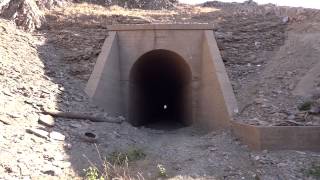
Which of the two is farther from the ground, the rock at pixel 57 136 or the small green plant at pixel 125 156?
the rock at pixel 57 136

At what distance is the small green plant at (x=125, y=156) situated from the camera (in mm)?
7940

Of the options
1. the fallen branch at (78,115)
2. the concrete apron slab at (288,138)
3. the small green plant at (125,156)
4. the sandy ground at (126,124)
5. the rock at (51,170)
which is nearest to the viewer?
the rock at (51,170)

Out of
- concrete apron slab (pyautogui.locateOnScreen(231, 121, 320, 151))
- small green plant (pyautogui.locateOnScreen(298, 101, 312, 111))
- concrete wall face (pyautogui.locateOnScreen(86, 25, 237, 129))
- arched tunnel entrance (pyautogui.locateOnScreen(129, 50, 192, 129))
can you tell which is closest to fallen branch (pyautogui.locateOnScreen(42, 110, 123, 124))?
concrete wall face (pyautogui.locateOnScreen(86, 25, 237, 129))

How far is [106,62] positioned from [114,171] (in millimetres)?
5739

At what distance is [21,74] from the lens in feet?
34.2

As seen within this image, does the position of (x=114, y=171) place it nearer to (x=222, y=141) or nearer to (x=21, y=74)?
(x=222, y=141)

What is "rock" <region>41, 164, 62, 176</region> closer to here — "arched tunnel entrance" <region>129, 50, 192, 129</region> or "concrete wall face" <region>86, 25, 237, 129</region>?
"concrete wall face" <region>86, 25, 237, 129</region>

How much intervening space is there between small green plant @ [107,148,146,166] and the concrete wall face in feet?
12.3

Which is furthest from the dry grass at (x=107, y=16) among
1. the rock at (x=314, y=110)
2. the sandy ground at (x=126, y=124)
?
the rock at (x=314, y=110)

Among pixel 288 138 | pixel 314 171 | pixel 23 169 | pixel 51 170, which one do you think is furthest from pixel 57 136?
pixel 314 171

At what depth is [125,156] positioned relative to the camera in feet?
26.6

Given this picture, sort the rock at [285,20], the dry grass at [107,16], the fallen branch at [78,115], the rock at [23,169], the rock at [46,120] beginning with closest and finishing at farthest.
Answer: the rock at [23,169] → the rock at [46,120] → the fallen branch at [78,115] → the rock at [285,20] → the dry grass at [107,16]

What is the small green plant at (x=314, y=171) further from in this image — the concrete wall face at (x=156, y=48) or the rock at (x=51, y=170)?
the concrete wall face at (x=156, y=48)

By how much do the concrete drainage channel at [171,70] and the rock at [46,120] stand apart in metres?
2.33
